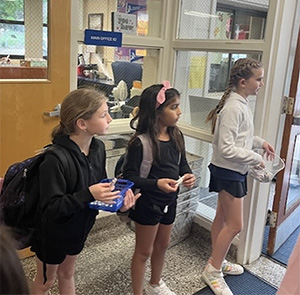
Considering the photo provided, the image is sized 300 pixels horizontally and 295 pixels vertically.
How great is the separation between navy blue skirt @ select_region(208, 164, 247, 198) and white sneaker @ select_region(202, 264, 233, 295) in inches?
19.0

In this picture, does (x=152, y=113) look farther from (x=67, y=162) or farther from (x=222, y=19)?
(x=222, y=19)

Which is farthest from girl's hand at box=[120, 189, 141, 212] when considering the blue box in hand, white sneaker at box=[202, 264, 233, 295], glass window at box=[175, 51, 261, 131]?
glass window at box=[175, 51, 261, 131]

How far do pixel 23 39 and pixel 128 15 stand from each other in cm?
73

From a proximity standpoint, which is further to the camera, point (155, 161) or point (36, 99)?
point (36, 99)

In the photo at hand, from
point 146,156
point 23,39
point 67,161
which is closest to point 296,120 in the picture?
point 146,156

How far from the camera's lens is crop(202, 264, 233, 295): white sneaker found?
6.81ft

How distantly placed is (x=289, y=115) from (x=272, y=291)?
1.07m

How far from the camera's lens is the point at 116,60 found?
2447 mm

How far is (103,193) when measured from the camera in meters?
1.33

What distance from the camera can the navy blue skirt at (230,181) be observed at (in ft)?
6.69

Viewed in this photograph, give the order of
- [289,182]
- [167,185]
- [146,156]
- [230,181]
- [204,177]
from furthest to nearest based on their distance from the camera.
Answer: [204,177] < [289,182] < [230,181] < [146,156] < [167,185]

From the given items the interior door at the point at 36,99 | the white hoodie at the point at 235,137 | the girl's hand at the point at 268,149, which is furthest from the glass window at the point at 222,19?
the interior door at the point at 36,99

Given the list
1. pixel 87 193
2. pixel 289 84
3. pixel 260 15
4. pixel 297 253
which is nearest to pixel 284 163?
pixel 289 84

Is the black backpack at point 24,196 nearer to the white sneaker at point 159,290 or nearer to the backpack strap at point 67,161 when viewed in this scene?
the backpack strap at point 67,161
